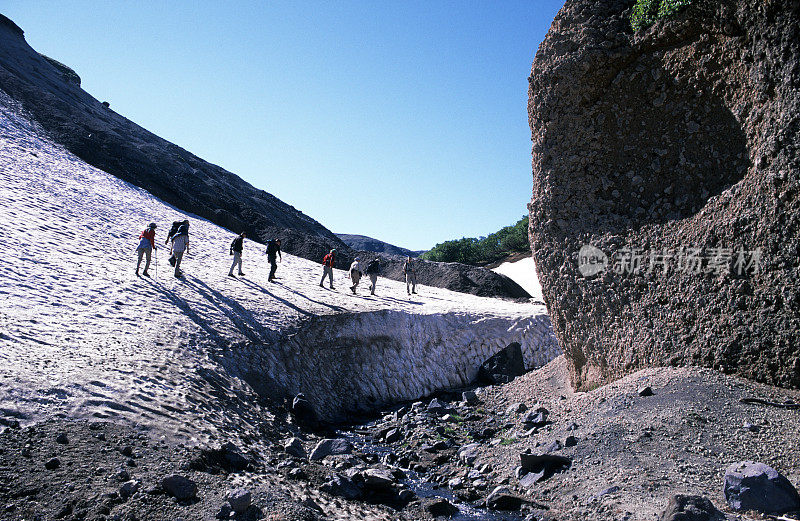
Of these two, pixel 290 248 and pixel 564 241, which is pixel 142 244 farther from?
pixel 290 248

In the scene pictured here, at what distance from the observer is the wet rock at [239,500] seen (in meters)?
5.67

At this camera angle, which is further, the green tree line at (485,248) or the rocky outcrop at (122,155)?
the green tree line at (485,248)

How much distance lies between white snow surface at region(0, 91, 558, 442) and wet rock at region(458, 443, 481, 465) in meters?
A: 3.66

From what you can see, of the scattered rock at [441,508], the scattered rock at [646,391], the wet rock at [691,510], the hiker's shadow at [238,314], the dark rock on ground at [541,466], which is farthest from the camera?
the hiker's shadow at [238,314]

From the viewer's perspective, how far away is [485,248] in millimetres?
53031

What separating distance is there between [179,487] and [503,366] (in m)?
12.1

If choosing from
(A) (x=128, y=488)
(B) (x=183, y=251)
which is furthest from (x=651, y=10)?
(B) (x=183, y=251)

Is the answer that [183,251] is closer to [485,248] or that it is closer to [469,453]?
[469,453]

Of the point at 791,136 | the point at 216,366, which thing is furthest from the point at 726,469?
the point at 216,366

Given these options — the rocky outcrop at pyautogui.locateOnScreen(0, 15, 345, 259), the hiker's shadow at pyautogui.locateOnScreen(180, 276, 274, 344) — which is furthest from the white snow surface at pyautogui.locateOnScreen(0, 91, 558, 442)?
the rocky outcrop at pyautogui.locateOnScreen(0, 15, 345, 259)

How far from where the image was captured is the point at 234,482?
21.4ft

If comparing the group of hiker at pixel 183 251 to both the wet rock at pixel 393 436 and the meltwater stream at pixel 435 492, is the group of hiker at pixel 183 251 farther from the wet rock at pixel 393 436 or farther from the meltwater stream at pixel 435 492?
the wet rock at pixel 393 436

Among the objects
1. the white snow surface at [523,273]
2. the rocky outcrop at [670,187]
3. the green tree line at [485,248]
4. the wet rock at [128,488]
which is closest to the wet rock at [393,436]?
the rocky outcrop at [670,187]

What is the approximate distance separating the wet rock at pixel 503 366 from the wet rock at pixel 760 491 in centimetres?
1071
